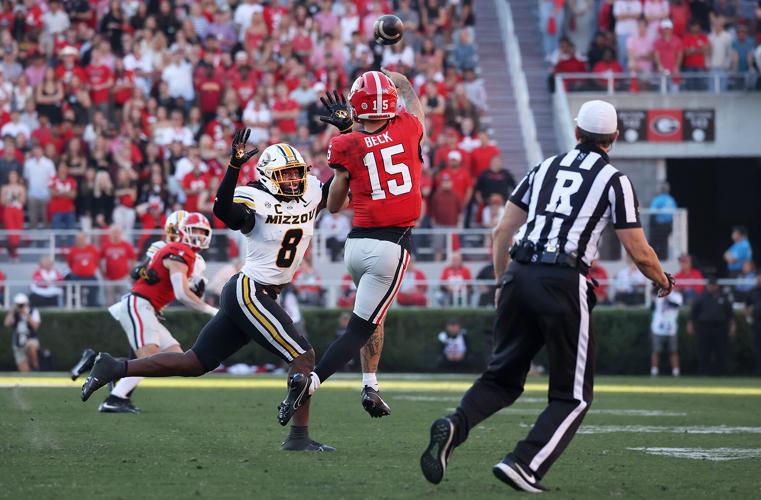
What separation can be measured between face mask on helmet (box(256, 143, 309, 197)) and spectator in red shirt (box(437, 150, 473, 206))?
12.8 metres

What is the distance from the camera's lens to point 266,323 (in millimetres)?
8695

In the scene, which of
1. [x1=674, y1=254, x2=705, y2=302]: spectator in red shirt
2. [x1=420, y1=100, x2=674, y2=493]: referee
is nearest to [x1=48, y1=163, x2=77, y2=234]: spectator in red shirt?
[x1=674, y1=254, x2=705, y2=302]: spectator in red shirt

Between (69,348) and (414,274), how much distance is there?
16.8 feet

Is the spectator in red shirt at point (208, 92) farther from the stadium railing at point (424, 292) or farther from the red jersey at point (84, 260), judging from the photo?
the stadium railing at point (424, 292)

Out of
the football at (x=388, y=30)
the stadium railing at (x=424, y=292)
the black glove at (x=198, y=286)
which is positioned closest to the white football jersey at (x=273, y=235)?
the football at (x=388, y=30)

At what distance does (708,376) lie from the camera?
2055cm

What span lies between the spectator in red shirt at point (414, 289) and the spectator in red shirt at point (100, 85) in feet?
19.1

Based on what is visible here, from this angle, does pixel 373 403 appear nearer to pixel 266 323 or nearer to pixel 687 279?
pixel 266 323

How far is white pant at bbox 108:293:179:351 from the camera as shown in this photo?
39.5ft

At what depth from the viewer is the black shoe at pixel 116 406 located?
11.9 metres

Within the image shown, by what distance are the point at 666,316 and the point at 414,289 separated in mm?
3681

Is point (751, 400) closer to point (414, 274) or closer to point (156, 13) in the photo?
point (414, 274)

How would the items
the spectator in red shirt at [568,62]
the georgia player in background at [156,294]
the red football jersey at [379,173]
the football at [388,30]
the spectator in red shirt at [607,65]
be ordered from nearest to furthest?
1. the red football jersey at [379,173]
2. the football at [388,30]
3. the georgia player in background at [156,294]
4. the spectator in red shirt at [607,65]
5. the spectator in red shirt at [568,62]

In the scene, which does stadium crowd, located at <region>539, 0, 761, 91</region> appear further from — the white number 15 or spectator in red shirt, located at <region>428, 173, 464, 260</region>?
the white number 15
